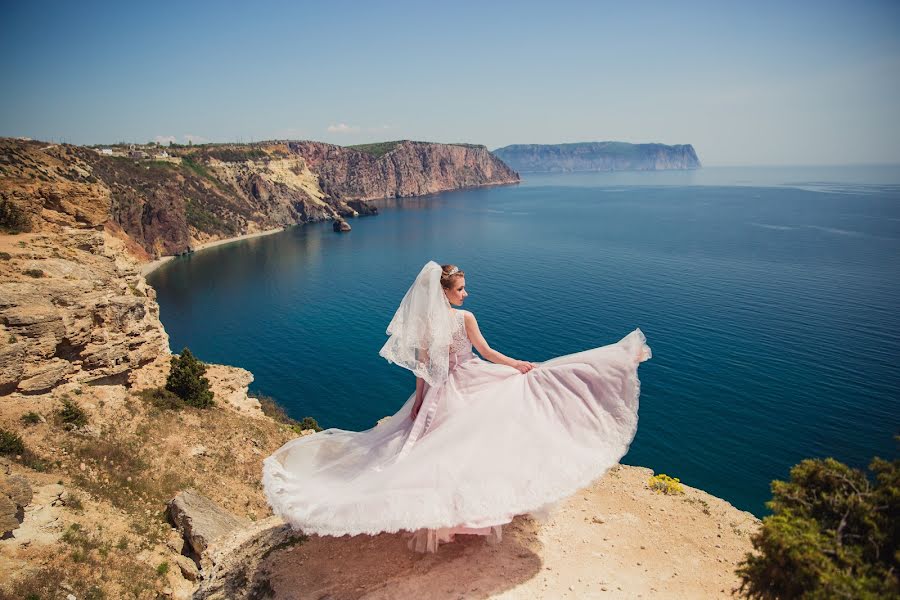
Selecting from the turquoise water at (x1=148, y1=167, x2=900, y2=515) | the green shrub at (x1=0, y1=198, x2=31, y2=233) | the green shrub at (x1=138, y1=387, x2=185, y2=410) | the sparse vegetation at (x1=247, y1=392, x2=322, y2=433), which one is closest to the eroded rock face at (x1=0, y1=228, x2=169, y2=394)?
the green shrub at (x1=0, y1=198, x2=31, y2=233)

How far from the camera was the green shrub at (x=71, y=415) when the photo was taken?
52.4 ft

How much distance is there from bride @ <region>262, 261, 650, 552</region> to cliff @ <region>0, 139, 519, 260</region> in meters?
19.5

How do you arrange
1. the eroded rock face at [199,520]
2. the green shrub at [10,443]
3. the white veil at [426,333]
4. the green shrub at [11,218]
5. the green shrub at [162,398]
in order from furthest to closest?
1. the green shrub at [162,398]
2. the green shrub at [11,218]
3. the green shrub at [10,443]
4. the eroded rock face at [199,520]
5. the white veil at [426,333]

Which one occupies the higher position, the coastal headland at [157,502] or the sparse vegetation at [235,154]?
the sparse vegetation at [235,154]

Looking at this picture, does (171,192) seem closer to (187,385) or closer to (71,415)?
(187,385)

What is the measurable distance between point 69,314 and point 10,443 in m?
5.41

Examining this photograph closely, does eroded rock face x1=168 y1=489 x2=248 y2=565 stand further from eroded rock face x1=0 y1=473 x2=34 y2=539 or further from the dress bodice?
the dress bodice

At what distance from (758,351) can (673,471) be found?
1885cm

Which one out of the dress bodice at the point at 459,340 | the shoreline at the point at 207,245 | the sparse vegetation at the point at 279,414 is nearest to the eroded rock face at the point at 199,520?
the dress bodice at the point at 459,340

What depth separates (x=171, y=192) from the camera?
96062 millimetres

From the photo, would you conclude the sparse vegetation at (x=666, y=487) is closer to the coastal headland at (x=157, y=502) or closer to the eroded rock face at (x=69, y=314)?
the coastal headland at (x=157, y=502)

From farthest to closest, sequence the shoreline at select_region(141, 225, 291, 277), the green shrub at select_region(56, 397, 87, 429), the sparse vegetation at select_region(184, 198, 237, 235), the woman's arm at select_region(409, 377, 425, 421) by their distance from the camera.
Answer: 1. the sparse vegetation at select_region(184, 198, 237, 235)
2. the shoreline at select_region(141, 225, 291, 277)
3. the green shrub at select_region(56, 397, 87, 429)
4. the woman's arm at select_region(409, 377, 425, 421)

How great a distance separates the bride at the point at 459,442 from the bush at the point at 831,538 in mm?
1846

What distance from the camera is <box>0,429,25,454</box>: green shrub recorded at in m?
13.6
